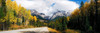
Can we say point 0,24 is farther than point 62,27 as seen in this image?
Yes

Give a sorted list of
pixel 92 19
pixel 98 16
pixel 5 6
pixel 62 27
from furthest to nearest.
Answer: pixel 5 6, pixel 92 19, pixel 62 27, pixel 98 16

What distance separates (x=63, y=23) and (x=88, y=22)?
6787 mm

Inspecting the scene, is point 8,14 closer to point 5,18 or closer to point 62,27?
point 5,18

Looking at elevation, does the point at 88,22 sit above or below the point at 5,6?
below

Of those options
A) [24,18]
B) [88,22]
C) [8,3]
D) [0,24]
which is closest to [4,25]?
[0,24]

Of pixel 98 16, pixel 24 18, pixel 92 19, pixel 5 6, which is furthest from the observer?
pixel 24 18

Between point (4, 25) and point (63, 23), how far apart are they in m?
Result: 18.9

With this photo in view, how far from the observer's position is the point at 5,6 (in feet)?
120

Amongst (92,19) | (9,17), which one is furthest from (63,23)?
(9,17)

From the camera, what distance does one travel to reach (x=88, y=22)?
32094 mm

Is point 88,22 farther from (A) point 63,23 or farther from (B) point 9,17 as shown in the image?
(B) point 9,17

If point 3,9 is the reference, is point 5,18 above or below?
below

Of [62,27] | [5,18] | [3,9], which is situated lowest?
[62,27]

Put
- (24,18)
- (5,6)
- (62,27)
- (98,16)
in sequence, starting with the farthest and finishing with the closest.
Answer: (24,18) → (5,6) → (62,27) → (98,16)
